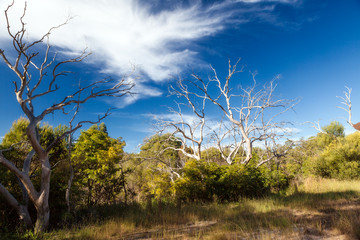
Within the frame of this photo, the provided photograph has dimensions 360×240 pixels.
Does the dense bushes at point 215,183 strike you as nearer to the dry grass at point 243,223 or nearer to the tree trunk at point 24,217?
the dry grass at point 243,223

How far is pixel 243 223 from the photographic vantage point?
4.96m

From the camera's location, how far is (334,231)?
3.96 m

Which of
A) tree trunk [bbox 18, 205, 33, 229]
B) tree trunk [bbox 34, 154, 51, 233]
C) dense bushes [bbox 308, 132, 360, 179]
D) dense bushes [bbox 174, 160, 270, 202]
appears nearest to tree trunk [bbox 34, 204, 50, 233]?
tree trunk [bbox 34, 154, 51, 233]

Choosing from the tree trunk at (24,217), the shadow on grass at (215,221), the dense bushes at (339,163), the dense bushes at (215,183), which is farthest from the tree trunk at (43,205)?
the dense bushes at (339,163)

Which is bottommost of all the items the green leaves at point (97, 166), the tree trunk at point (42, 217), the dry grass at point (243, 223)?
the dry grass at point (243, 223)

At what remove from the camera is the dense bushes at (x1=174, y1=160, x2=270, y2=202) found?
28.6ft

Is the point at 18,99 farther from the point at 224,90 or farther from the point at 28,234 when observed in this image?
the point at 224,90

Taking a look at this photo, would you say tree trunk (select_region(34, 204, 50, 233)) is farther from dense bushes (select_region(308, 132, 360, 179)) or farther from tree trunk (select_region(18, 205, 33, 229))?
dense bushes (select_region(308, 132, 360, 179))

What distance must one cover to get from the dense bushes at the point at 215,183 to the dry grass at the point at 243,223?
1484 millimetres

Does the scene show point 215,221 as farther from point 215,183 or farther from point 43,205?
point 43,205

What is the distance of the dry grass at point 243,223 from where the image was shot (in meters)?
4.02

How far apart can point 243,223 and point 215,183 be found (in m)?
4.07

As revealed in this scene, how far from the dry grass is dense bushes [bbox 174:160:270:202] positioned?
4.87 feet

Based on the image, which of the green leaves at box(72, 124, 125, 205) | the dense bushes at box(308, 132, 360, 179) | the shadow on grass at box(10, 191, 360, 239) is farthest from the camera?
the dense bushes at box(308, 132, 360, 179)
